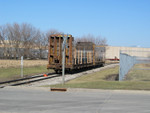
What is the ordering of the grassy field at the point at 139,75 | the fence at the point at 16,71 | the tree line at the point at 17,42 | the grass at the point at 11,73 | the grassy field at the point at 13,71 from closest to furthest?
the grassy field at the point at 139,75
the grass at the point at 11,73
the fence at the point at 16,71
the grassy field at the point at 13,71
the tree line at the point at 17,42

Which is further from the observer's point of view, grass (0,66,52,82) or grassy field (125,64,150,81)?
grass (0,66,52,82)

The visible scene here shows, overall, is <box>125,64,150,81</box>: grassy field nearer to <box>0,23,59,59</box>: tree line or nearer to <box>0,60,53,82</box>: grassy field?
<box>0,60,53,82</box>: grassy field

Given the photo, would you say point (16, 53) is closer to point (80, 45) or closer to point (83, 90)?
point (80, 45)

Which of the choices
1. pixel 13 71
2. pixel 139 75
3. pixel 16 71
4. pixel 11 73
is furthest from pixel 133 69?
pixel 11 73

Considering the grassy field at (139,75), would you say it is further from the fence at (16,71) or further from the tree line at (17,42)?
the tree line at (17,42)

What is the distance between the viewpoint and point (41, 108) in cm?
846

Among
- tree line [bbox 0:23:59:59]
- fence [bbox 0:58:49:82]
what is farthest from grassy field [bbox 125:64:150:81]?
tree line [bbox 0:23:59:59]

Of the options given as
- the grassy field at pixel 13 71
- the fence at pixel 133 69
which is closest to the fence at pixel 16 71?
the grassy field at pixel 13 71

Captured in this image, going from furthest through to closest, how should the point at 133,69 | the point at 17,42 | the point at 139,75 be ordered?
the point at 17,42, the point at 133,69, the point at 139,75

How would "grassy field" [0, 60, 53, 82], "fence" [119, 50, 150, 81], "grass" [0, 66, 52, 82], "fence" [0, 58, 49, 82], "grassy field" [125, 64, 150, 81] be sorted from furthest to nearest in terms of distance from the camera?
"grassy field" [0, 60, 53, 82], "fence" [0, 58, 49, 82], "grass" [0, 66, 52, 82], "grassy field" [125, 64, 150, 81], "fence" [119, 50, 150, 81]

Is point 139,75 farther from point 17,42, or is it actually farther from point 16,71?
point 17,42

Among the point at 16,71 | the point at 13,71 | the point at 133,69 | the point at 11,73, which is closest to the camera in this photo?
the point at 11,73

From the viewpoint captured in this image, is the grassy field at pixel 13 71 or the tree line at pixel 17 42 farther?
the tree line at pixel 17 42

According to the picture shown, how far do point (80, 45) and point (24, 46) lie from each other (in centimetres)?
2670
